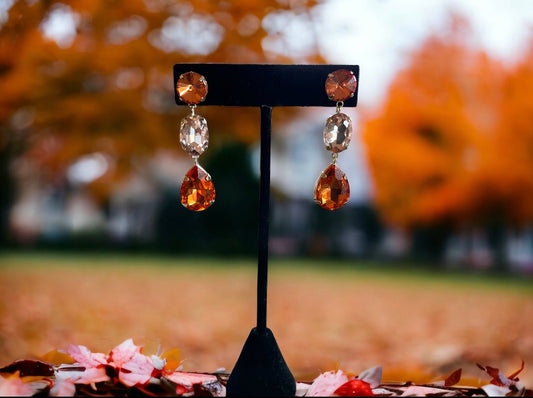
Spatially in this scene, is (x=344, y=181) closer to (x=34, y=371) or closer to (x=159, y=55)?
(x=34, y=371)

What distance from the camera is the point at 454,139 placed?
30.5 feet

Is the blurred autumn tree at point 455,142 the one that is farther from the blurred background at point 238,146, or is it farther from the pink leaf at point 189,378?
the pink leaf at point 189,378

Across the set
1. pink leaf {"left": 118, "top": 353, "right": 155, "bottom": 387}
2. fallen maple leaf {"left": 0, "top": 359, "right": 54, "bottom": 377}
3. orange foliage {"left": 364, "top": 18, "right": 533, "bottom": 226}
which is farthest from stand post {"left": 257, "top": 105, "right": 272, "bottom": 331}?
orange foliage {"left": 364, "top": 18, "right": 533, "bottom": 226}

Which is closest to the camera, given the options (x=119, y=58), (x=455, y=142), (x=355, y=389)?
(x=355, y=389)

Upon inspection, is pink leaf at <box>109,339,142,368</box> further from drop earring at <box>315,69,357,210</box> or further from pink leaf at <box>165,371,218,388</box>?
drop earring at <box>315,69,357,210</box>

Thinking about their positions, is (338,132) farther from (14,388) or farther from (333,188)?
(14,388)

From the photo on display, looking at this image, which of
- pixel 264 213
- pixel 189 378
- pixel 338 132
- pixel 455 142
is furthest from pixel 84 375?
pixel 455 142

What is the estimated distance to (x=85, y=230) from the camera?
1452 centimetres

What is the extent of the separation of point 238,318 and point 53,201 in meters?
13.5

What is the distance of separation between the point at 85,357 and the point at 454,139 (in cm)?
916

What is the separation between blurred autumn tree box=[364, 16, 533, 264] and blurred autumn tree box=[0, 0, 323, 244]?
5304mm

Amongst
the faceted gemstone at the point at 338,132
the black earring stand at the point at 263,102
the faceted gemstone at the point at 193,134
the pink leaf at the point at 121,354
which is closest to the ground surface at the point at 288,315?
the pink leaf at the point at 121,354

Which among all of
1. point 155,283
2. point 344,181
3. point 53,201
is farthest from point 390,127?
point 53,201

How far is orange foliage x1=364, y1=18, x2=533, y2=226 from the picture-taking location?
8156mm
